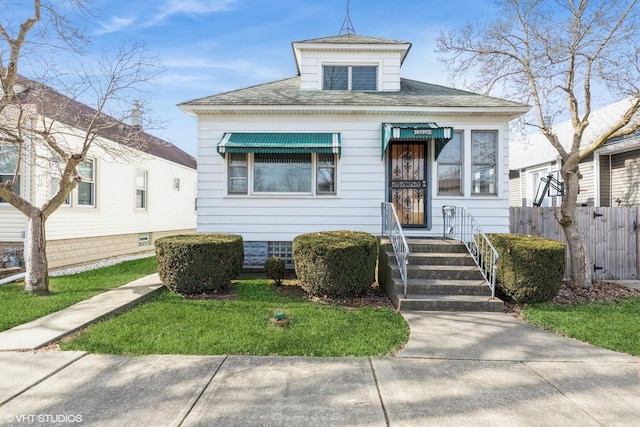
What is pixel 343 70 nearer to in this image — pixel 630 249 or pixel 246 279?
pixel 246 279

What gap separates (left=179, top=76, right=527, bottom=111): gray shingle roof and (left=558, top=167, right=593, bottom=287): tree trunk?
1972 mm

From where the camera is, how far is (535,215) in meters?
8.03

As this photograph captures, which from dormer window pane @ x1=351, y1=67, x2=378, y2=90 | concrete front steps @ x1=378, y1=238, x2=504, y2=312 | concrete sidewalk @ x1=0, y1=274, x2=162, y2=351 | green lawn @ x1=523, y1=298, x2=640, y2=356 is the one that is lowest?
green lawn @ x1=523, y1=298, x2=640, y2=356

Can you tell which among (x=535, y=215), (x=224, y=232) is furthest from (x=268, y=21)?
(x=535, y=215)

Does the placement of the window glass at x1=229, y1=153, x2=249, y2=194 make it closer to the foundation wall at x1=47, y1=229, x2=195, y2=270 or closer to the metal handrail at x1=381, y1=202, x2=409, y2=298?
the metal handrail at x1=381, y1=202, x2=409, y2=298

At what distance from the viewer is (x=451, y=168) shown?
7.71 m

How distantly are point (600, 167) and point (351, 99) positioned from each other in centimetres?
935

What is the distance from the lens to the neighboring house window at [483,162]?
300 inches

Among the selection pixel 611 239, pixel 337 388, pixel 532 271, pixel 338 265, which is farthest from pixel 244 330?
pixel 611 239

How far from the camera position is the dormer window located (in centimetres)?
845

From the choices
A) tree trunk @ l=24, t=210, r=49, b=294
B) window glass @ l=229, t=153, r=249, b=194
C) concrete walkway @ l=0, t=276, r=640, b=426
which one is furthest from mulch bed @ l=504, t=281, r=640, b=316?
tree trunk @ l=24, t=210, r=49, b=294

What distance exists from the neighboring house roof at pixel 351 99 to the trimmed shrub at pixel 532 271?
3433 mm

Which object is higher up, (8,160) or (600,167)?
(600,167)

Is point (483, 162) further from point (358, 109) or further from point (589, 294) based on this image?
point (589, 294)
